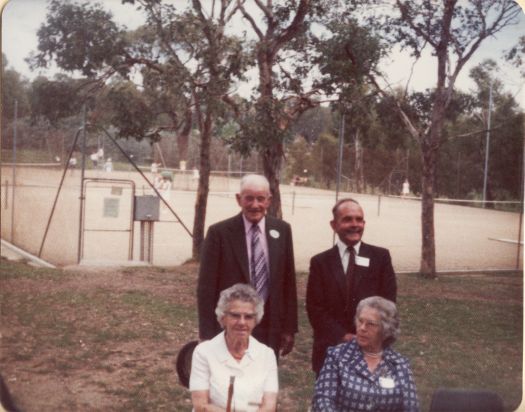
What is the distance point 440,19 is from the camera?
3.06 m

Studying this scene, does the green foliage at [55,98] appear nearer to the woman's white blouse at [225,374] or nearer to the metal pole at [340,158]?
the metal pole at [340,158]

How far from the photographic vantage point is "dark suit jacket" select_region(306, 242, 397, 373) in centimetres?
237

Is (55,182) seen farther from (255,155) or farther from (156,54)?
(255,155)

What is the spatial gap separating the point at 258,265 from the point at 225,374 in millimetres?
493

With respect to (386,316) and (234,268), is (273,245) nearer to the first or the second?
(234,268)

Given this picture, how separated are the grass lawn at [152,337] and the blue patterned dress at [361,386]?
88cm

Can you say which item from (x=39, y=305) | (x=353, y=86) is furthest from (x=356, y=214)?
(x=39, y=305)

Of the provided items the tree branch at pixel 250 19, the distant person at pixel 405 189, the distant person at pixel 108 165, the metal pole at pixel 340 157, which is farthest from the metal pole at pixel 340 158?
the distant person at pixel 108 165

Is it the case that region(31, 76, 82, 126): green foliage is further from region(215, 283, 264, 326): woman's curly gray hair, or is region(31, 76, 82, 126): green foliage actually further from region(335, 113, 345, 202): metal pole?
region(215, 283, 264, 326): woman's curly gray hair

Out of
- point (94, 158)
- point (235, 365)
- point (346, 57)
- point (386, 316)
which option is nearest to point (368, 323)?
point (386, 316)

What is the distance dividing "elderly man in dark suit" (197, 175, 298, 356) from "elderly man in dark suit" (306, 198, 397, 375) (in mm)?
137

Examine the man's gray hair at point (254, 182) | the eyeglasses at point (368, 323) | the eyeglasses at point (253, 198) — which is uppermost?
the man's gray hair at point (254, 182)

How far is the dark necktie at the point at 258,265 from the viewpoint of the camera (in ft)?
7.97

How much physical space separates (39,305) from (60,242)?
70 centimetres
